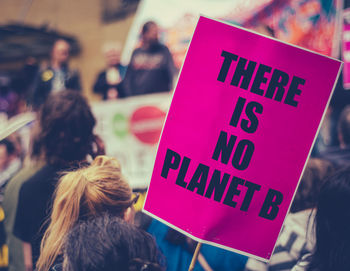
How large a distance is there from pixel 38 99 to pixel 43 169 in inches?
76.4

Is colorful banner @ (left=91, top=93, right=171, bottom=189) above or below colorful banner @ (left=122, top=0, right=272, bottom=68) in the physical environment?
below

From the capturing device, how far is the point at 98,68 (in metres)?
6.68

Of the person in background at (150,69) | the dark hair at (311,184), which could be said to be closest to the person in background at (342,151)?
the dark hair at (311,184)

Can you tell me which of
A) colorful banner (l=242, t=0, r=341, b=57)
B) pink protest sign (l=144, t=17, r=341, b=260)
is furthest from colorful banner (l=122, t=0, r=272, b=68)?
pink protest sign (l=144, t=17, r=341, b=260)

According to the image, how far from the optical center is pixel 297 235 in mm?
1931

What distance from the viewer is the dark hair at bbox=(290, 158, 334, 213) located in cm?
209

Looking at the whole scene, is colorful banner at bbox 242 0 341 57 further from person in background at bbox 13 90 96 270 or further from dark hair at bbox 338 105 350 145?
person in background at bbox 13 90 96 270

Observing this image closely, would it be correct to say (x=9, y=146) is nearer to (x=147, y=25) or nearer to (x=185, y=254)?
(x=147, y=25)

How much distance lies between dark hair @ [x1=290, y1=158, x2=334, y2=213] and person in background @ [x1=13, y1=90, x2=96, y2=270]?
3.86 ft

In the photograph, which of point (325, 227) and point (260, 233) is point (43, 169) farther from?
point (325, 227)

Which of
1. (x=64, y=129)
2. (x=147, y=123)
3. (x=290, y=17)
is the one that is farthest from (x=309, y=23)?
(x=64, y=129)

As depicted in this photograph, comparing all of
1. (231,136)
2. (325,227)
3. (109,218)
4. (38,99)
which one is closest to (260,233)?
(325,227)

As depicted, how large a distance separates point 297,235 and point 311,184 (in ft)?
1.18

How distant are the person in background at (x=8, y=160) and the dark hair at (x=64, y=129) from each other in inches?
39.3
